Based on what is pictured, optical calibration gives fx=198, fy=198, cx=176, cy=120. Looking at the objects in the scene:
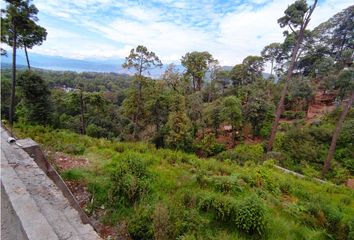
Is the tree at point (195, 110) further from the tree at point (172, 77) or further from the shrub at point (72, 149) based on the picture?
the shrub at point (72, 149)

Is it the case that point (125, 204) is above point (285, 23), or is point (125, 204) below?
below

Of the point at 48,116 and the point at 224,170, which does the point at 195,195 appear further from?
the point at 48,116

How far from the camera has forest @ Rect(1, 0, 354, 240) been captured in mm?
3451

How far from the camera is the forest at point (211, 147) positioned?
3451 millimetres

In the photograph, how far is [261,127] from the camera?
1881cm

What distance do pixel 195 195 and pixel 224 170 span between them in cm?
273

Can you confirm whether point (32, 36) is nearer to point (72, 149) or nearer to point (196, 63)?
point (72, 149)

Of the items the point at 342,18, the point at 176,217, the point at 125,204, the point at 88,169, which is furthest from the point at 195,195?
the point at 342,18

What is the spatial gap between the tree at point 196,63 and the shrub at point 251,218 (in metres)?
20.9

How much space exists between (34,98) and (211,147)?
12.9 metres

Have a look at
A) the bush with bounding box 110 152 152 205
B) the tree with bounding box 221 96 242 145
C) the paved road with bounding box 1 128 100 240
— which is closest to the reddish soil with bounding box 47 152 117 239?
the bush with bounding box 110 152 152 205

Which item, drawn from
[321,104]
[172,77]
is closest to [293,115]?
[321,104]

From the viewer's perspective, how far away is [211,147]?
54.1 ft

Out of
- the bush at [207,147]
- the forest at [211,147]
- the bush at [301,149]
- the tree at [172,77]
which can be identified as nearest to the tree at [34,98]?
the forest at [211,147]
